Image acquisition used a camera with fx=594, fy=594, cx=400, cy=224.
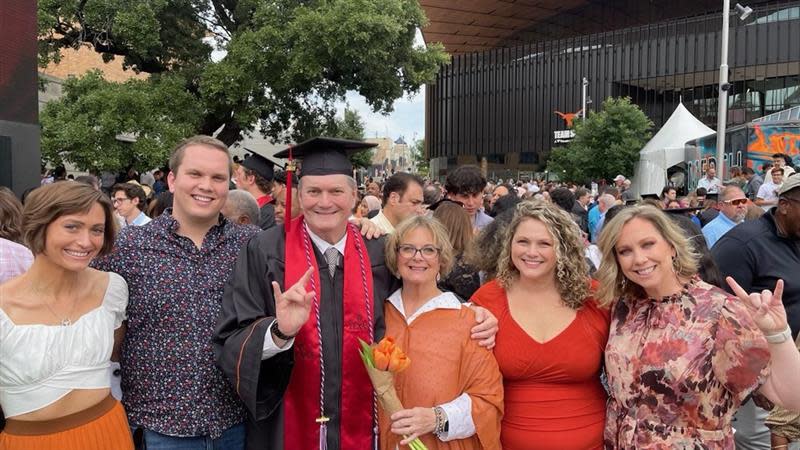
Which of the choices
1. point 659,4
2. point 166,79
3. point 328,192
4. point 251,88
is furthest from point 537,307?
point 659,4

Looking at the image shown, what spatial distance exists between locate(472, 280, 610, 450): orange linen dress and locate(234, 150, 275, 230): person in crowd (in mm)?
3647

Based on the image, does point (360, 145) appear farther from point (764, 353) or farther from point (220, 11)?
point (220, 11)

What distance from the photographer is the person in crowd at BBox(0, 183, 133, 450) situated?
2.17 meters

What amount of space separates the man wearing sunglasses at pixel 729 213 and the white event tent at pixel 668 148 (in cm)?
1236

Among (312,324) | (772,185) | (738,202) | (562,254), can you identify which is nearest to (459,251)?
(562,254)

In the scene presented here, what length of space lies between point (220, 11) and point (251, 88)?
290cm

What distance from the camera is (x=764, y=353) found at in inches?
88.3

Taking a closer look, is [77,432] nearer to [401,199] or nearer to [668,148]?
[401,199]

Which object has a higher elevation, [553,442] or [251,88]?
[251,88]

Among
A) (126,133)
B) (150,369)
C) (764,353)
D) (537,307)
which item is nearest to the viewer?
(764,353)

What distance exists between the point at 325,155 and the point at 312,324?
794 millimetres

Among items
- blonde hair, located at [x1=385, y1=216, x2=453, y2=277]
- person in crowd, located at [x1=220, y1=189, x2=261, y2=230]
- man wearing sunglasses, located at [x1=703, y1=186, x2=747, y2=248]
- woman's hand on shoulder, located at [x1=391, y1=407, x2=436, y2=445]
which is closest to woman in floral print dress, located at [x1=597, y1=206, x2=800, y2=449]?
blonde hair, located at [x1=385, y1=216, x2=453, y2=277]

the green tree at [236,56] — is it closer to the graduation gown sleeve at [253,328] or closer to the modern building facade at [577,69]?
the graduation gown sleeve at [253,328]

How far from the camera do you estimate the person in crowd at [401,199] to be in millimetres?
5230
